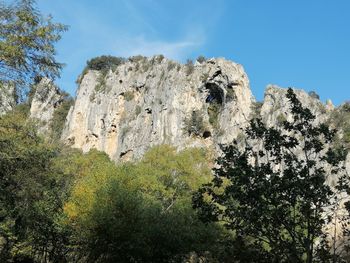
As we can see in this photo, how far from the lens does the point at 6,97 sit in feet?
35.7

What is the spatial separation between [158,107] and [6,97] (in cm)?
6176

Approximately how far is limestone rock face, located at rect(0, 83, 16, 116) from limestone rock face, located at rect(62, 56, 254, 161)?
51420 mm

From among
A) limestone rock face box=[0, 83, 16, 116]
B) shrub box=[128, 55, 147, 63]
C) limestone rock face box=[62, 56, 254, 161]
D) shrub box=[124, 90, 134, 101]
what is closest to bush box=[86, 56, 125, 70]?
limestone rock face box=[62, 56, 254, 161]

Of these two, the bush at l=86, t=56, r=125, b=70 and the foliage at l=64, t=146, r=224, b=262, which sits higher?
the bush at l=86, t=56, r=125, b=70

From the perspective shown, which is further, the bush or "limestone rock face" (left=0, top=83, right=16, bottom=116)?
the bush

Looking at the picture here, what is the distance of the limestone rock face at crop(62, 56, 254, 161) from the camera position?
67062mm

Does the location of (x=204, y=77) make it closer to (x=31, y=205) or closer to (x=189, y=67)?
(x=189, y=67)

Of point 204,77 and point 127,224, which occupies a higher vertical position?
point 204,77

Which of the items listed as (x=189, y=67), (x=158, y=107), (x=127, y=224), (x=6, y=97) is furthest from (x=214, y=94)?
(x=6, y=97)

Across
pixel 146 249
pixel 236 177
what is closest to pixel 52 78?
pixel 236 177

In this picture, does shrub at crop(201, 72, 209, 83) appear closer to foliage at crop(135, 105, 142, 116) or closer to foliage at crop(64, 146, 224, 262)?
foliage at crop(135, 105, 142, 116)

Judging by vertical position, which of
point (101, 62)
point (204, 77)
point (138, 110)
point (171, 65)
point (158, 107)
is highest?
point (101, 62)

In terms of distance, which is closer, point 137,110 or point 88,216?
point 88,216

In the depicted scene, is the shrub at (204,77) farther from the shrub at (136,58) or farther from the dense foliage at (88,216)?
the dense foliage at (88,216)
